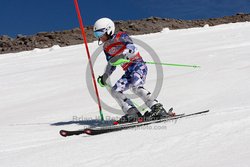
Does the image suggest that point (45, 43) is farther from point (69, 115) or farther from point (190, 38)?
point (69, 115)

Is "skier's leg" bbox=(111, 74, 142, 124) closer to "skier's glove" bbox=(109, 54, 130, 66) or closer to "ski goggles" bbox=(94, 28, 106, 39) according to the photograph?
"skier's glove" bbox=(109, 54, 130, 66)

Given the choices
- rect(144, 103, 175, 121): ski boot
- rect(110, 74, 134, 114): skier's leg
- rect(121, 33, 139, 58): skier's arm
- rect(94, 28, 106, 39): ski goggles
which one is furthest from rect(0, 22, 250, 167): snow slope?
rect(94, 28, 106, 39): ski goggles

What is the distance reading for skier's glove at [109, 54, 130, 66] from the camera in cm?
618

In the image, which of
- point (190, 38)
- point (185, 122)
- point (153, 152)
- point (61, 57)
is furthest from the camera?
point (190, 38)

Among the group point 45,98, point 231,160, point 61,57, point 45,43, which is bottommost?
point 231,160

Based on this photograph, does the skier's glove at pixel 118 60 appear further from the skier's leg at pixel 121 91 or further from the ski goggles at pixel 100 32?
the ski goggles at pixel 100 32

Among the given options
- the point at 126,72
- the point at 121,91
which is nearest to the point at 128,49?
the point at 126,72

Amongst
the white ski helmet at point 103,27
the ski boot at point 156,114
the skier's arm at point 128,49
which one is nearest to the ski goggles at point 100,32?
the white ski helmet at point 103,27

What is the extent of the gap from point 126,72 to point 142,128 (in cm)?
127

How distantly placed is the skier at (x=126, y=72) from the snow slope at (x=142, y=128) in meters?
0.71

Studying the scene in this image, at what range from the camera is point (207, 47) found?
17.6 m

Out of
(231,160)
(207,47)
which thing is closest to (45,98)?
(231,160)

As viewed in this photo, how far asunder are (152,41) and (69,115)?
15786mm

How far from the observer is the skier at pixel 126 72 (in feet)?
19.9
